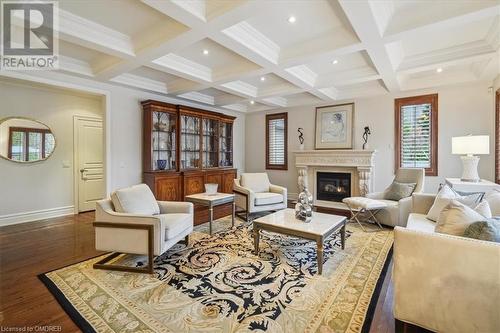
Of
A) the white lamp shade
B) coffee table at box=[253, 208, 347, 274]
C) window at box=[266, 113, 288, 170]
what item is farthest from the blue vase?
the white lamp shade

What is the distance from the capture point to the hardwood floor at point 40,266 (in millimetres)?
1843

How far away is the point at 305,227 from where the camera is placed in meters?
2.74

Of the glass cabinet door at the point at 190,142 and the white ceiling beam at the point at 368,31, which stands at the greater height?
the white ceiling beam at the point at 368,31

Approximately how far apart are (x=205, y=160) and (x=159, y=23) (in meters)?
3.61

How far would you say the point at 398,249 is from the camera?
167 cm

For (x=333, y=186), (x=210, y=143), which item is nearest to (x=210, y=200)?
(x=210, y=143)

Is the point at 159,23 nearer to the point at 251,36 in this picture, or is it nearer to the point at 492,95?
the point at 251,36

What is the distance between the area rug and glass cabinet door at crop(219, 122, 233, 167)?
368cm

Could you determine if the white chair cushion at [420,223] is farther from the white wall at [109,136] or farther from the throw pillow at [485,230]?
the white wall at [109,136]

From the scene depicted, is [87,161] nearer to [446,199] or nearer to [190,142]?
[190,142]

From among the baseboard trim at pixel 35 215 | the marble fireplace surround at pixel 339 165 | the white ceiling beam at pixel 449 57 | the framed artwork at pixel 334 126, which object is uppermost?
the white ceiling beam at pixel 449 57

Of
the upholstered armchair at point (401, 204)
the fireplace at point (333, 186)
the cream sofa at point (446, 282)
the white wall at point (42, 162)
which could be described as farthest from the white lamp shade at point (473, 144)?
the white wall at point (42, 162)

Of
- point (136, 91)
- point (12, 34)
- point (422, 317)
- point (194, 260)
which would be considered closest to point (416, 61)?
point (422, 317)

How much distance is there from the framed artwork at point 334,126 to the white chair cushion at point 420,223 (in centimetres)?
290
